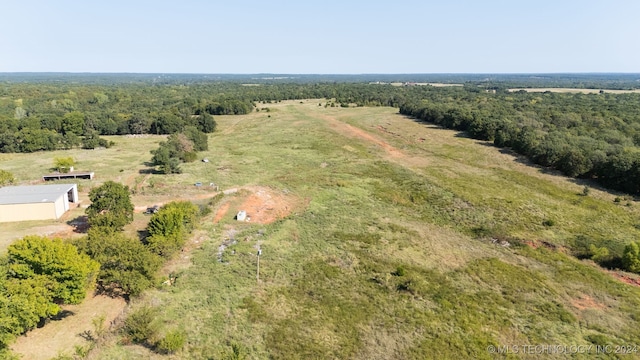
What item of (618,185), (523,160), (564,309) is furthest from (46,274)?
(523,160)

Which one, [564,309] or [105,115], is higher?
[105,115]

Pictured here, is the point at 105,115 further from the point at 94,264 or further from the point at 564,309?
the point at 564,309

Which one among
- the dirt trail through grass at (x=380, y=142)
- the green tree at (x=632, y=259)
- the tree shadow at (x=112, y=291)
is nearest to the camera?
the tree shadow at (x=112, y=291)

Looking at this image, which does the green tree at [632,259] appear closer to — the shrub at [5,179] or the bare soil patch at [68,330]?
the bare soil patch at [68,330]

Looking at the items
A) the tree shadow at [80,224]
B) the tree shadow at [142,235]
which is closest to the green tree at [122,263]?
the tree shadow at [142,235]

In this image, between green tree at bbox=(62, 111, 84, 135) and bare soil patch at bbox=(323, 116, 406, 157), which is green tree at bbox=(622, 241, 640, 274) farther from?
green tree at bbox=(62, 111, 84, 135)

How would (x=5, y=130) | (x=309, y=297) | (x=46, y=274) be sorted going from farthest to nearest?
(x=5, y=130)
(x=309, y=297)
(x=46, y=274)
